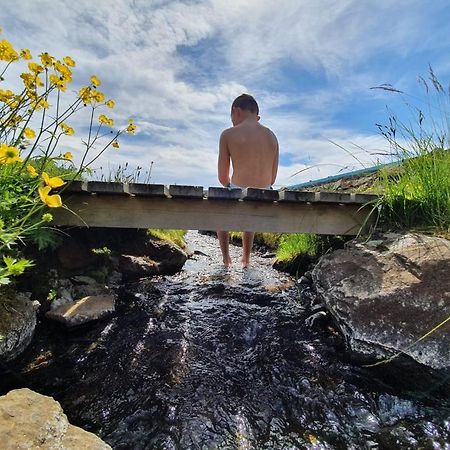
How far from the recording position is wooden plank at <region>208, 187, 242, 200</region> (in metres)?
3.42

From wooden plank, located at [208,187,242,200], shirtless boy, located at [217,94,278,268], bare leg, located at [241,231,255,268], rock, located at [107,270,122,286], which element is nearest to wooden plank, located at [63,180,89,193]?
wooden plank, located at [208,187,242,200]

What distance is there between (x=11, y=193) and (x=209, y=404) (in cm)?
200

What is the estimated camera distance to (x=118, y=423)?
181 cm

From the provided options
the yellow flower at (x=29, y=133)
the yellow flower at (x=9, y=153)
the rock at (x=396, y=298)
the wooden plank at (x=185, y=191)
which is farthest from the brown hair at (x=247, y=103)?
the yellow flower at (x=9, y=153)

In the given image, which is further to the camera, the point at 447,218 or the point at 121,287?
the point at 121,287

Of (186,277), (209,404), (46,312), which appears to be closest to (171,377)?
(209,404)

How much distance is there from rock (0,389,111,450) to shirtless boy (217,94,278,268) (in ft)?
11.3

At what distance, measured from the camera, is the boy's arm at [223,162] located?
4824mm

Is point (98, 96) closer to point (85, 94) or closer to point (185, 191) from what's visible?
point (85, 94)

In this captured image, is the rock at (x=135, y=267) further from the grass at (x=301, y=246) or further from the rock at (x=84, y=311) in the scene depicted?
the grass at (x=301, y=246)

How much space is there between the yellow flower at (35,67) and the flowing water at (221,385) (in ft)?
6.94

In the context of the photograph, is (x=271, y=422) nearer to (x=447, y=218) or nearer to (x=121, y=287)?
(x=447, y=218)

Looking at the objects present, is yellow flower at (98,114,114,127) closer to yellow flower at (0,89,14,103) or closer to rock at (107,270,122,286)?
yellow flower at (0,89,14,103)

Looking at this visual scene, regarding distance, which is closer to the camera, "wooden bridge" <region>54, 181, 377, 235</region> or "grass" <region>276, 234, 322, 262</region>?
"wooden bridge" <region>54, 181, 377, 235</region>
